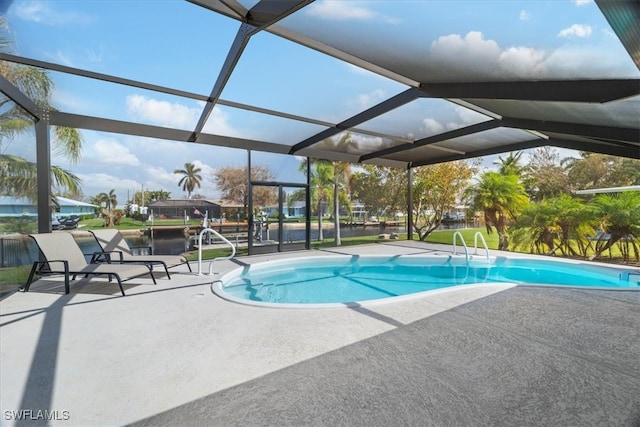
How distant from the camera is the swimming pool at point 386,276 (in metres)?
6.10

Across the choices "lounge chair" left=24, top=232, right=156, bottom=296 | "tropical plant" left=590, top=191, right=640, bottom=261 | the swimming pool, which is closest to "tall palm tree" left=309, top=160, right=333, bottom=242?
the swimming pool

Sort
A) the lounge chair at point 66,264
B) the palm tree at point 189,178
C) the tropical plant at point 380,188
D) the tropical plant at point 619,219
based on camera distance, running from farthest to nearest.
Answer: the tropical plant at point 380,188 → the palm tree at point 189,178 → the tropical plant at point 619,219 → the lounge chair at point 66,264

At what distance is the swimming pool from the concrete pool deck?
5.34 ft

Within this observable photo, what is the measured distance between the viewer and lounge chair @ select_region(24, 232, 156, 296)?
4.76m

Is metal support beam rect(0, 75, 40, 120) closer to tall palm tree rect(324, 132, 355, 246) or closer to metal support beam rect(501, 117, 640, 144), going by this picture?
tall palm tree rect(324, 132, 355, 246)

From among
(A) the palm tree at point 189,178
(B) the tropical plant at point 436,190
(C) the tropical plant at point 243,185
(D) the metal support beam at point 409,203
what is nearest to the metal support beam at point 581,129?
(D) the metal support beam at point 409,203

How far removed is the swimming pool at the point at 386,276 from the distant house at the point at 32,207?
3.30m

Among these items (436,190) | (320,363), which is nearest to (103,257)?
(320,363)

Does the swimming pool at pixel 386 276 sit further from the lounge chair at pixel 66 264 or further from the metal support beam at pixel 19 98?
the metal support beam at pixel 19 98

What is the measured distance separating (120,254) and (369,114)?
6.06m

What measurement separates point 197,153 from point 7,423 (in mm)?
8371

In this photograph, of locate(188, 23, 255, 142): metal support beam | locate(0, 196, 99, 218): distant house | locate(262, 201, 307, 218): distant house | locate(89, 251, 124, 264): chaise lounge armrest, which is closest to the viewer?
locate(188, 23, 255, 142): metal support beam

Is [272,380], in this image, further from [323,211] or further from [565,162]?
[565,162]

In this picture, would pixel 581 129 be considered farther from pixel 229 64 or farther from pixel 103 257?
pixel 103 257
